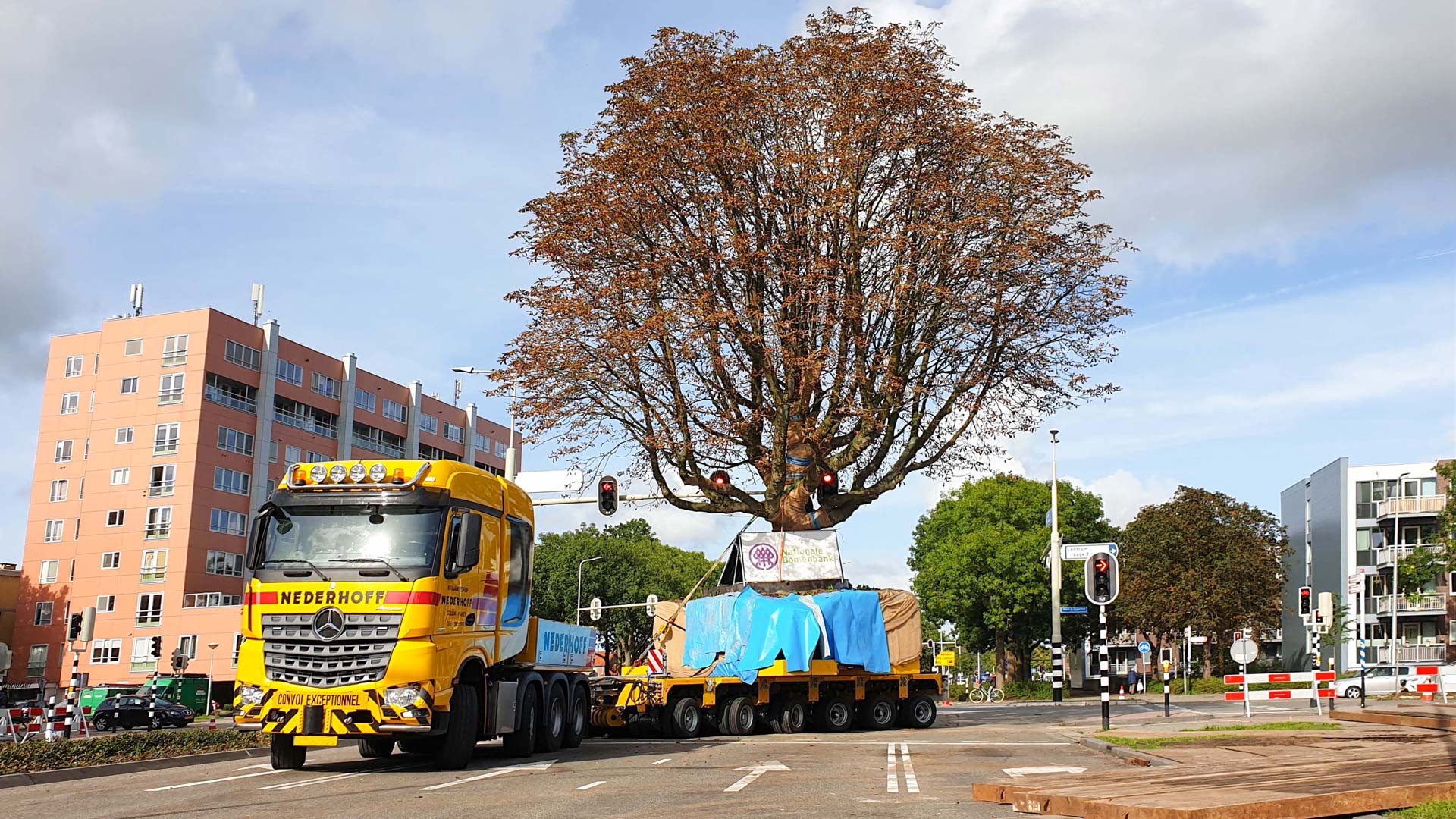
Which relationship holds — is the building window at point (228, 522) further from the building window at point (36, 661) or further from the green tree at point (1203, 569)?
the green tree at point (1203, 569)

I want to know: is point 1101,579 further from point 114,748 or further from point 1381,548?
point 1381,548

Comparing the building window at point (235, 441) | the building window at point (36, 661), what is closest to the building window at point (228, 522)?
the building window at point (235, 441)

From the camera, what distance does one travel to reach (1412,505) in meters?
79.6

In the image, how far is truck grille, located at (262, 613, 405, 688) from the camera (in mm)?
15445

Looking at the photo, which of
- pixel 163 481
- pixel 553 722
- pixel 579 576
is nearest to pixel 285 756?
pixel 553 722

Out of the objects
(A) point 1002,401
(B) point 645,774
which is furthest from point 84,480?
(B) point 645,774

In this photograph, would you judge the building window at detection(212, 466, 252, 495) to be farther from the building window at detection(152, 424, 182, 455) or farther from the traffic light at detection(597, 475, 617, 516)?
the traffic light at detection(597, 475, 617, 516)

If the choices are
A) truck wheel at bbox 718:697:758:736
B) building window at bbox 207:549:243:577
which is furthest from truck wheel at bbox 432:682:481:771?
building window at bbox 207:549:243:577

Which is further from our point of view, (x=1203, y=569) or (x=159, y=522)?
(x=159, y=522)

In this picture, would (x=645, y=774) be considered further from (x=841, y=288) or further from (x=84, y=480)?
(x=84, y=480)

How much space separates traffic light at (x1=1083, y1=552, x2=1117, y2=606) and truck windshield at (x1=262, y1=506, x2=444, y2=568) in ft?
52.1

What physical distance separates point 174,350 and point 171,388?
2.29 m

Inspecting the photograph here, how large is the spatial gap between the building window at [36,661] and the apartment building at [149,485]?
0.06 m

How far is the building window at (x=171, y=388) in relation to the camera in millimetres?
73375
